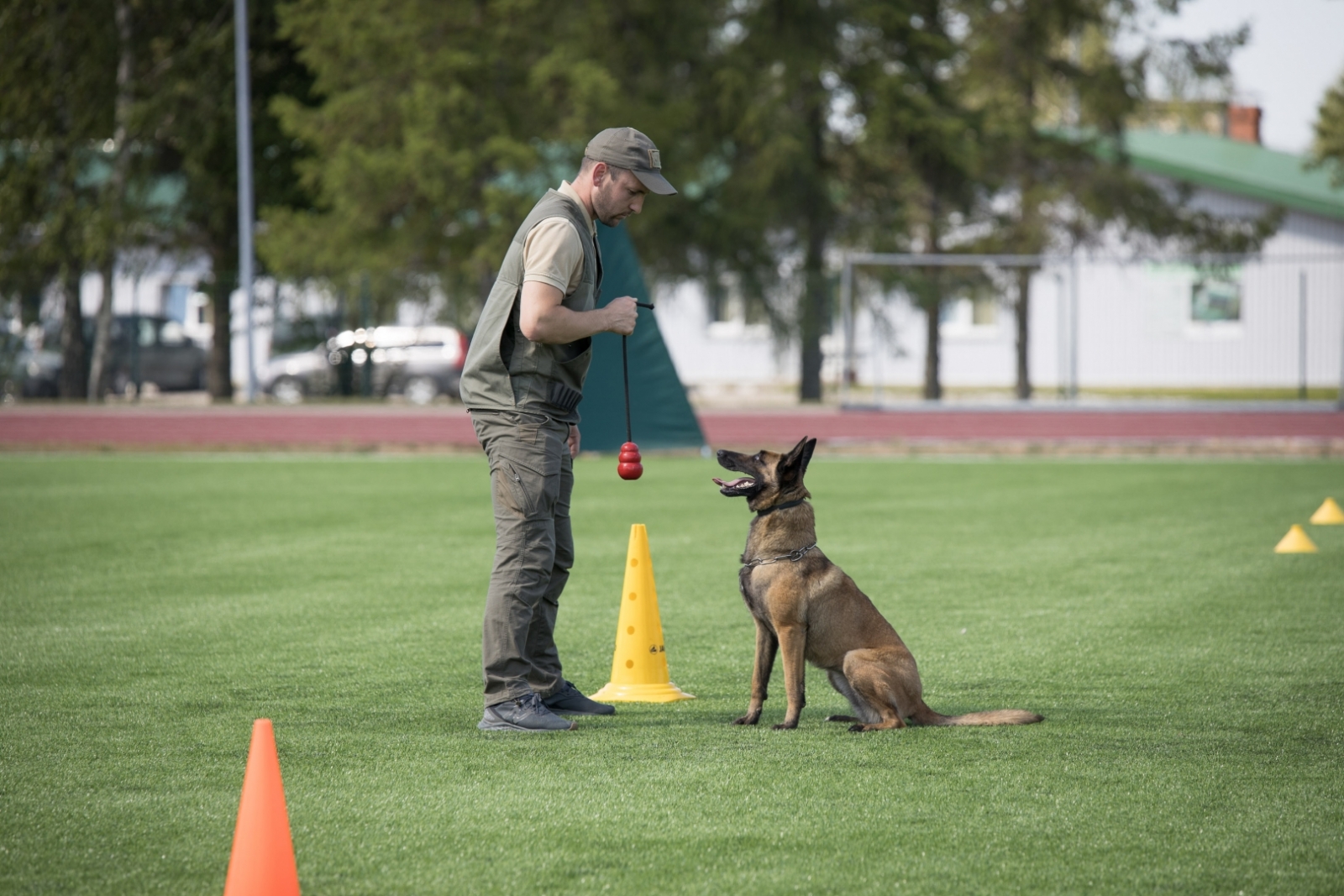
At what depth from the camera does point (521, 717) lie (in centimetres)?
543

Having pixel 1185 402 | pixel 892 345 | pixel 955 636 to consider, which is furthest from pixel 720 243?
pixel 955 636

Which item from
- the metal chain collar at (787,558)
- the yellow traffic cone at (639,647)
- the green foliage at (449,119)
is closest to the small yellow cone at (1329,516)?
the yellow traffic cone at (639,647)

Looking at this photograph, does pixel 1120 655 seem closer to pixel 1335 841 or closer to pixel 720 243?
pixel 1335 841

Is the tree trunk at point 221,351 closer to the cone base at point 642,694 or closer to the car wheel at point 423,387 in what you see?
the car wheel at point 423,387

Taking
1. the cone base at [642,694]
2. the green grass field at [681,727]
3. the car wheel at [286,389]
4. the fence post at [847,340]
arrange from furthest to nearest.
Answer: the car wheel at [286,389], the fence post at [847,340], the cone base at [642,694], the green grass field at [681,727]

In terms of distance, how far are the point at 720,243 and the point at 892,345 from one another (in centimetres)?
399

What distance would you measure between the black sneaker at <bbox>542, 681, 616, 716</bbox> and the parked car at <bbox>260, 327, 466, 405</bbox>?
2025 cm

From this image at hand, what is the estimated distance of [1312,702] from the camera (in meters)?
5.95

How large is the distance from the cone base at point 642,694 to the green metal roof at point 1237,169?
26.0 metres

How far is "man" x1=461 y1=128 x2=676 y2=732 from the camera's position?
210 inches

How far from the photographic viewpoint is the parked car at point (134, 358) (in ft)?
91.2

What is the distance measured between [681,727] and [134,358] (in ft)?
78.8

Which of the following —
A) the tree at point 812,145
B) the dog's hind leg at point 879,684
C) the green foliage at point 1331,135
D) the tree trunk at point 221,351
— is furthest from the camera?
the green foliage at point 1331,135

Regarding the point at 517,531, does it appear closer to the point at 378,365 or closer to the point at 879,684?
the point at 879,684
